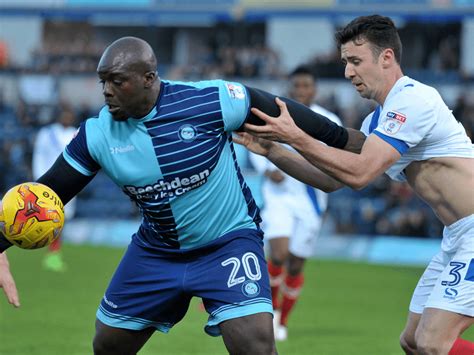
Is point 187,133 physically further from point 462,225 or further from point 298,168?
point 462,225

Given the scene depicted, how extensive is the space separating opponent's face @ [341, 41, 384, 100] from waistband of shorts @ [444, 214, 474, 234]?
937 mm

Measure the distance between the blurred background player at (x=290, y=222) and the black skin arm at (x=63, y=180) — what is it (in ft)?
16.9

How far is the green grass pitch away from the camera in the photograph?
1023 centimetres

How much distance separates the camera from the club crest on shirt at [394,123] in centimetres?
625

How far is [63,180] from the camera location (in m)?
6.37

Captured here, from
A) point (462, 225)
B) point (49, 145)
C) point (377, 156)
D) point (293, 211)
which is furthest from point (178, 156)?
point (49, 145)

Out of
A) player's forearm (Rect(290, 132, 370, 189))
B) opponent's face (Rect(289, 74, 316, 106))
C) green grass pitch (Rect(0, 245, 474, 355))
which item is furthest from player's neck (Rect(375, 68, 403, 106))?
opponent's face (Rect(289, 74, 316, 106))

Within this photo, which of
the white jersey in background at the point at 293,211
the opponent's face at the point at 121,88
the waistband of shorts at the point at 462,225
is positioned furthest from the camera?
the white jersey in background at the point at 293,211

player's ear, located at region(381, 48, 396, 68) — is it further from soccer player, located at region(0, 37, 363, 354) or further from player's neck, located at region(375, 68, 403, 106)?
soccer player, located at region(0, 37, 363, 354)

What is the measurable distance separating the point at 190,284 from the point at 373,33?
1911 mm

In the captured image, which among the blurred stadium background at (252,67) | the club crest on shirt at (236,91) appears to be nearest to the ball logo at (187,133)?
the club crest on shirt at (236,91)

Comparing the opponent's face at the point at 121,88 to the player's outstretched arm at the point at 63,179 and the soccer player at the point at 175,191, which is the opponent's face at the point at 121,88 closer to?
the soccer player at the point at 175,191

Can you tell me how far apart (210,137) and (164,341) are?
15.7ft

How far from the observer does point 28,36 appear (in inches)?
1420
